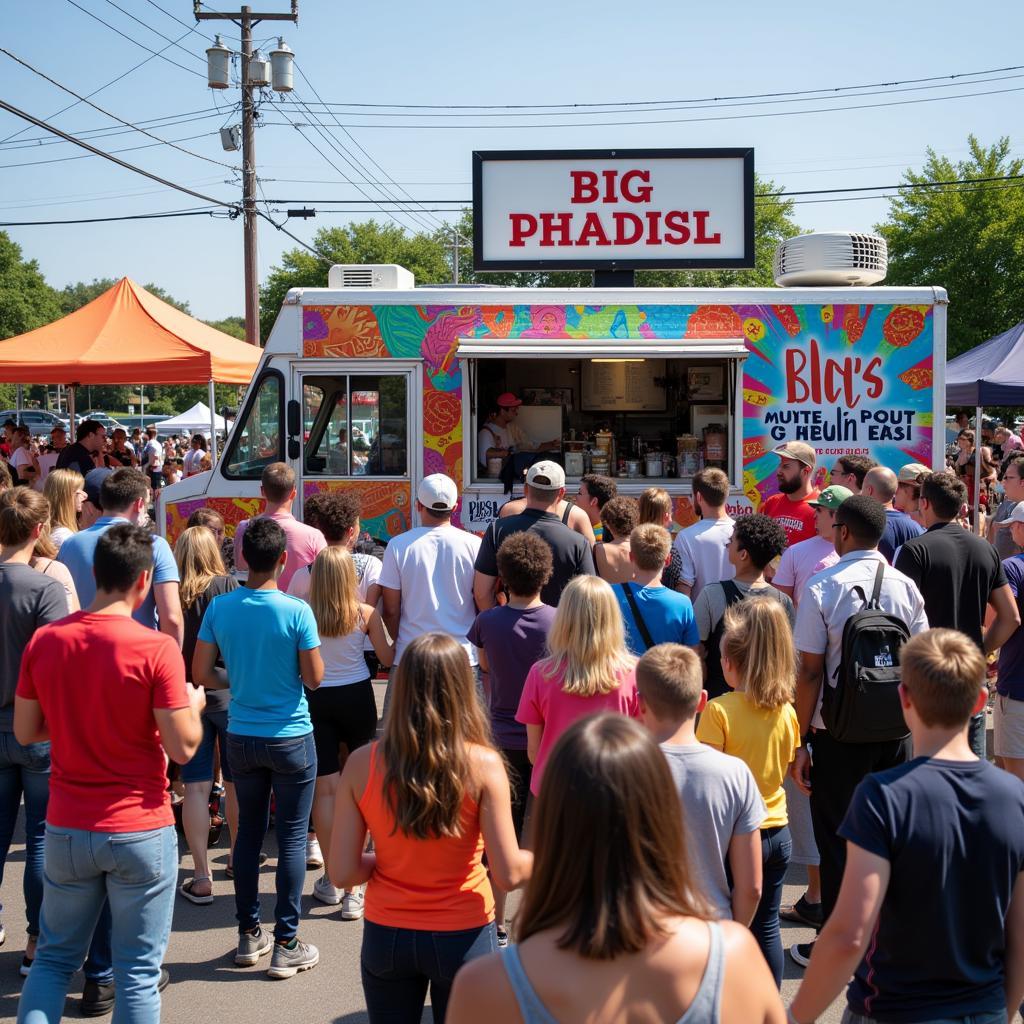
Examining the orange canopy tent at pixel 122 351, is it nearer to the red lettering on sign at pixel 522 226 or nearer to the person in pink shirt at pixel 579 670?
the red lettering on sign at pixel 522 226

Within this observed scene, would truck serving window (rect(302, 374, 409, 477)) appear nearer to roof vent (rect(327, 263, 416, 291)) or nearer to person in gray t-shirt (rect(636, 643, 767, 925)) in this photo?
roof vent (rect(327, 263, 416, 291))

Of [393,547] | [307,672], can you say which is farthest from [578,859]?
[393,547]

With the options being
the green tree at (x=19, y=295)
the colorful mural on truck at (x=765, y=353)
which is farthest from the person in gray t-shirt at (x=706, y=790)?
the green tree at (x=19, y=295)

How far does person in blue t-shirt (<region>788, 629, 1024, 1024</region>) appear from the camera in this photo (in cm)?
246

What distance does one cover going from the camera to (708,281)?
152ft

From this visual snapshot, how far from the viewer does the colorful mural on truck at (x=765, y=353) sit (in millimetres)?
8430

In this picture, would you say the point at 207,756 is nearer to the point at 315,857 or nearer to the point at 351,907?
the point at 315,857

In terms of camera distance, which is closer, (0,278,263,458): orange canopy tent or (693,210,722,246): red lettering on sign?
(693,210,722,246): red lettering on sign

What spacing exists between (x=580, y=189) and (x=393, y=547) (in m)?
5.32

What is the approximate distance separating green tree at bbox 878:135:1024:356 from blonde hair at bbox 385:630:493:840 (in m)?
33.1

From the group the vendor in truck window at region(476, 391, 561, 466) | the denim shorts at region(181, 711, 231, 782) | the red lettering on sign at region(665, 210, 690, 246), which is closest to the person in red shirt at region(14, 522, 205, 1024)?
the denim shorts at region(181, 711, 231, 782)

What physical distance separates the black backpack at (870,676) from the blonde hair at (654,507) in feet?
5.58

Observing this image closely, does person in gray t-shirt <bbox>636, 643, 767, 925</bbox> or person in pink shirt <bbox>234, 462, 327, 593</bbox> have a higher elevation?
person in pink shirt <bbox>234, 462, 327, 593</bbox>

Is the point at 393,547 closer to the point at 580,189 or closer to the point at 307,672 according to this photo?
the point at 307,672
